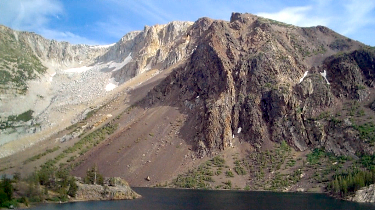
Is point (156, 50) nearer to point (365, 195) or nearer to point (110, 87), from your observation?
point (110, 87)

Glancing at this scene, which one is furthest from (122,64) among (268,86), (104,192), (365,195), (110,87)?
(365,195)

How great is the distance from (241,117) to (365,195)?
1912 inches

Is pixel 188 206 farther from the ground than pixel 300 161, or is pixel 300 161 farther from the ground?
pixel 300 161

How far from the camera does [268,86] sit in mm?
115688

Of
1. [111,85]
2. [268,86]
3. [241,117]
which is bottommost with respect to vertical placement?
[241,117]

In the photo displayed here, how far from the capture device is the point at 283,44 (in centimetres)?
13212

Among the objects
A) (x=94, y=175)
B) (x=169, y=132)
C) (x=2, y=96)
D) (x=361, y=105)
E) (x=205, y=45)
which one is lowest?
(x=94, y=175)

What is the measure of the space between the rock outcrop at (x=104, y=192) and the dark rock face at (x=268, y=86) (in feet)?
128

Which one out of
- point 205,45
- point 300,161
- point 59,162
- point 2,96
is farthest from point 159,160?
point 2,96

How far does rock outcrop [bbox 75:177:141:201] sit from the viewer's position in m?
63.8

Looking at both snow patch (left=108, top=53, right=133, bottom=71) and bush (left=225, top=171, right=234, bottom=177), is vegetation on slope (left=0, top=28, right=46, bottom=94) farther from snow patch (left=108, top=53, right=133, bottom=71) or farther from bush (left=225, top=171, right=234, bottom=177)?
bush (left=225, top=171, right=234, bottom=177)

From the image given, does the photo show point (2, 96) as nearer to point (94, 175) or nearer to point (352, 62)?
point (94, 175)

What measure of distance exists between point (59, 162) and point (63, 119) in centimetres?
3617

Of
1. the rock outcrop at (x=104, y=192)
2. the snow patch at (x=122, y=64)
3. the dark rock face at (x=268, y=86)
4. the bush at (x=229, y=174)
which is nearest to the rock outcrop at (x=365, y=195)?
the dark rock face at (x=268, y=86)
